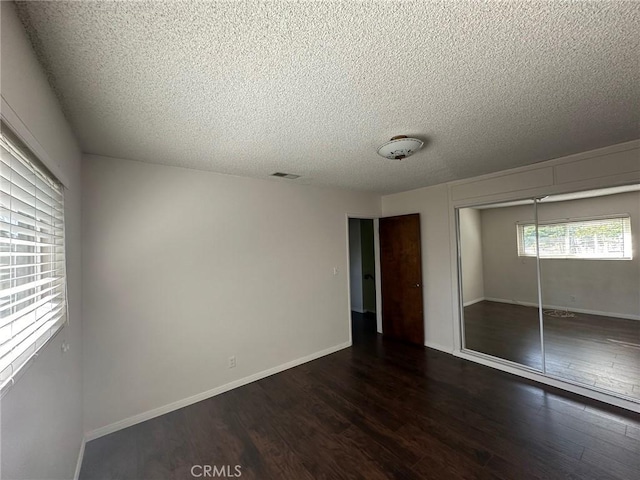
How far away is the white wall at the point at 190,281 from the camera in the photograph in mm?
2248

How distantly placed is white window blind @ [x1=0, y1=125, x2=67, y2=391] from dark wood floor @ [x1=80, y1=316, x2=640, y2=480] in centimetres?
134

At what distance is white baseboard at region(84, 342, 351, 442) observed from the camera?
221 centimetres

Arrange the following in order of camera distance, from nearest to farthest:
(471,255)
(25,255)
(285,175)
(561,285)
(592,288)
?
(25,255) → (592,288) → (561,285) → (285,175) → (471,255)

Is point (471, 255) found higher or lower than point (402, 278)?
higher

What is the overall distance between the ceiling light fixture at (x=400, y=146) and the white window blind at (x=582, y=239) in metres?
2.14

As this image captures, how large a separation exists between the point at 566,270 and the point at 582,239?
388mm

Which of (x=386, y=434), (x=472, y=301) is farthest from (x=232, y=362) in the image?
(x=472, y=301)

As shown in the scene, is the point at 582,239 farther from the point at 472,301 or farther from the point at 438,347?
the point at 438,347

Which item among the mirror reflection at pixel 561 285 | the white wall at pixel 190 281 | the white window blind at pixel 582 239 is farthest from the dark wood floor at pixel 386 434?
the white window blind at pixel 582 239

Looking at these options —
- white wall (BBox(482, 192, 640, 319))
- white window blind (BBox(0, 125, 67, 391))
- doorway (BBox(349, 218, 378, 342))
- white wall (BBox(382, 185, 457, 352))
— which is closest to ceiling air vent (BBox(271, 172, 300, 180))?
white window blind (BBox(0, 125, 67, 391))

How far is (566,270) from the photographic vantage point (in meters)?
3.00

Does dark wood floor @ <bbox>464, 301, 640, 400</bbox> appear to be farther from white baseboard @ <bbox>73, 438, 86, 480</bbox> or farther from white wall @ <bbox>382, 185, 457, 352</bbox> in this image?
white baseboard @ <bbox>73, 438, 86, 480</bbox>

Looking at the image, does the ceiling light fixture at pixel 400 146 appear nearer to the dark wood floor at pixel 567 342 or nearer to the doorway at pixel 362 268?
the dark wood floor at pixel 567 342

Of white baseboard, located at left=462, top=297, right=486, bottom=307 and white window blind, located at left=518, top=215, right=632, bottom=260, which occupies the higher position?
white window blind, located at left=518, top=215, right=632, bottom=260
